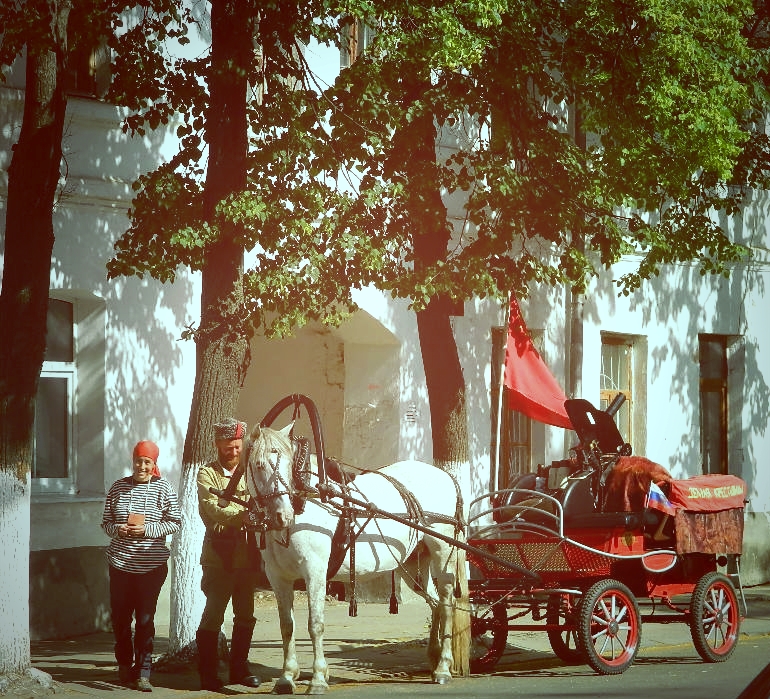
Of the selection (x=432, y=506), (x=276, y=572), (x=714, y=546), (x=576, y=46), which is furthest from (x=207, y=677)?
(x=576, y=46)

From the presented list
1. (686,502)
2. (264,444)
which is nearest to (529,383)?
(686,502)

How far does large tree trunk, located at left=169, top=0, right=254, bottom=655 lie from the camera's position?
1258cm

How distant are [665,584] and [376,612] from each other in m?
4.64

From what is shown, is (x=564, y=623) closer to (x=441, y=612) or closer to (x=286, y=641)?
(x=441, y=612)

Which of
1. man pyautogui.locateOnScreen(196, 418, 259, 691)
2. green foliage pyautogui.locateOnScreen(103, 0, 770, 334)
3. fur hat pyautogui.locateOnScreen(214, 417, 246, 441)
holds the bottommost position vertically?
man pyautogui.locateOnScreen(196, 418, 259, 691)

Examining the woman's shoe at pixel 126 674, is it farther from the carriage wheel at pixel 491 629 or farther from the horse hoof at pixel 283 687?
the carriage wheel at pixel 491 629

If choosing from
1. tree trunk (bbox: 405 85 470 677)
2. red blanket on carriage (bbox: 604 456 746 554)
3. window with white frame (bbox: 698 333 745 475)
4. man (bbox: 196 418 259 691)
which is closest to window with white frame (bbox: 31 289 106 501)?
tree trunk (bbox: 405 85 470 677)

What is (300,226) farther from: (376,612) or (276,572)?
(376,612)

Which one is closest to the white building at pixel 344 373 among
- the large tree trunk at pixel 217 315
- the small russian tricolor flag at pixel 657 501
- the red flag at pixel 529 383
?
the red flag at pixel 529 383

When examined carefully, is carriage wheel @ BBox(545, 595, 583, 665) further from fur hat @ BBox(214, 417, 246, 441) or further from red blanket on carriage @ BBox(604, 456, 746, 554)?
fur hat @ BBox(214, 417, 246, 441)

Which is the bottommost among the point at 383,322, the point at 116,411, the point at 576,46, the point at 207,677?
the point at 207,677

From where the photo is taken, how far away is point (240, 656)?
38.2 feet

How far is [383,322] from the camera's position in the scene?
1820cm

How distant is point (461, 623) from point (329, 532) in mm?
1614
